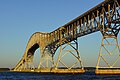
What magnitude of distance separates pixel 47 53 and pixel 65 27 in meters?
26.8

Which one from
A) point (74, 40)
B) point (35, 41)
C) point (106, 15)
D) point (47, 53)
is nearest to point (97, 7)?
point (106, 15)

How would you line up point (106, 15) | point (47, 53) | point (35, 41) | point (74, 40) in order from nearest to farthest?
point (106, 15) < point (74, 40) < point (47, 53) < point (35, 41)

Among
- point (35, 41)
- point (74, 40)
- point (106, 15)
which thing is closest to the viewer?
point (106, 15)

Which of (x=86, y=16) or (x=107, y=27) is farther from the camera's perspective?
(x=86, y=16)

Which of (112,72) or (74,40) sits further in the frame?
(74,40)

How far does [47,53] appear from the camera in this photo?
133500mm

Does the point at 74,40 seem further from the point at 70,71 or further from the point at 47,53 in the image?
the point at 47,53

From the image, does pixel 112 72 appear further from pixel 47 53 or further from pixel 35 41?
pixel 35 41

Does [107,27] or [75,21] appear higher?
[75,21]

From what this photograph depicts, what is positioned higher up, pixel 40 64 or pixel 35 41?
pixel 35 41

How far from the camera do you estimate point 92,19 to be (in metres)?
84.3

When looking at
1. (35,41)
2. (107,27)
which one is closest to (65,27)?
(107,27)

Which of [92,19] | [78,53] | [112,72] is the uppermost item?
[92,19]

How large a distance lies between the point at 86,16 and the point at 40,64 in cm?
5379
